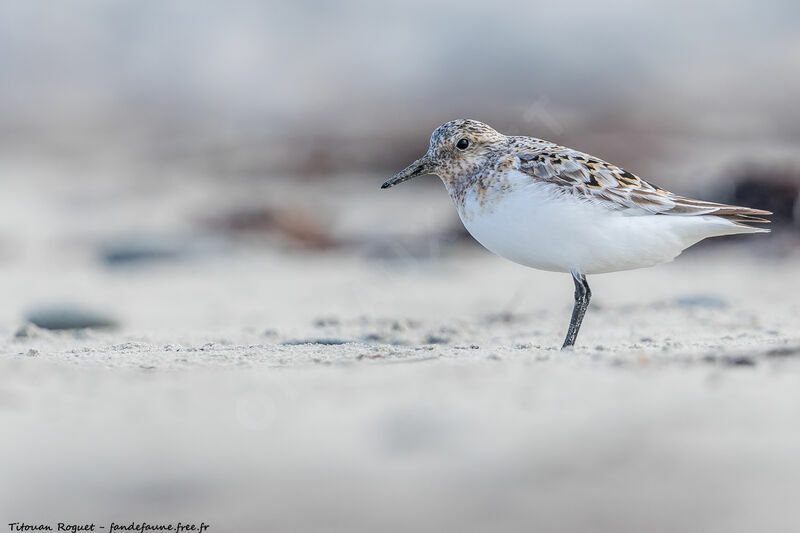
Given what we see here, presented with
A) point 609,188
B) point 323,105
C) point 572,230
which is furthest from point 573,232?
point 323,105

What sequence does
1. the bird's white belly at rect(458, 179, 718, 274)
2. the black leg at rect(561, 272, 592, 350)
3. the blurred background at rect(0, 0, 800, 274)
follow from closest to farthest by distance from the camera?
the bird's white belly at rect(458, 179, 718, 274) → the black leg at rect(561, 272, 592, 350) → the blurred background at rect(0, 0, 800, 274)

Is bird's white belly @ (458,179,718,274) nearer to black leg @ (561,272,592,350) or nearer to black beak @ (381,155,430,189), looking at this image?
black leg @ (561,272,592,350)

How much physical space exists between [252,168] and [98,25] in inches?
552

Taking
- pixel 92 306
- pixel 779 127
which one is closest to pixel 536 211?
pixel 92 306

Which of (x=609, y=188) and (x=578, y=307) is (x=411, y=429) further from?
(x=609, y=188)

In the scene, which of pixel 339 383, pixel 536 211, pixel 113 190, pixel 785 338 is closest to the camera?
pixel 339 383

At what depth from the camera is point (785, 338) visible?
460 cm

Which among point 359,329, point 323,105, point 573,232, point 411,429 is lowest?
point 411,429

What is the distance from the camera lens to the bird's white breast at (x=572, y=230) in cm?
426

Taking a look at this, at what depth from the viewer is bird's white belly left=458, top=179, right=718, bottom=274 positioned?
426cm

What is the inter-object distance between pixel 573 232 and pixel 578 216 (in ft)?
0.24

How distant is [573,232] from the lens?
4258 millimetres

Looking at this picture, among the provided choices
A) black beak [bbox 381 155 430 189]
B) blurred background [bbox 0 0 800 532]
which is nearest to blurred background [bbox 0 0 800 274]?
blurred background [bbox 0 0 800 532]

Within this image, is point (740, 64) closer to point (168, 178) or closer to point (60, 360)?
point (168, 178)
